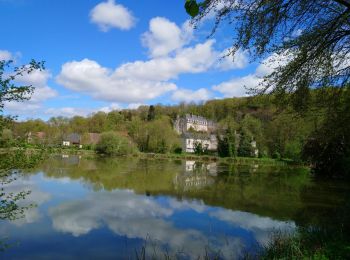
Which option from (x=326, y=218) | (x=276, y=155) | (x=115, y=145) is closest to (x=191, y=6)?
(x=326, y=218)

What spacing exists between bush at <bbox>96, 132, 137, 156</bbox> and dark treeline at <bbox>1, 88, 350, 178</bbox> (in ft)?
8.11

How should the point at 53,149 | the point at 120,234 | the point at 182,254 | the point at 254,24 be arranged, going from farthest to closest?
the point at 120,234 → the point at 182,254 → the point at 254,24 → the point at 53,149

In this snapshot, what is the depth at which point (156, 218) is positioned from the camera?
14406 mm

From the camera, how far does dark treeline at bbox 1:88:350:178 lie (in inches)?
345

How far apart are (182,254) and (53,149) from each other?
16.5ft

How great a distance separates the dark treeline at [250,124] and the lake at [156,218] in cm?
309

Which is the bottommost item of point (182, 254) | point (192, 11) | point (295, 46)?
point (182, 254)

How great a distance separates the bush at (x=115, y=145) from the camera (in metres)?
63.2

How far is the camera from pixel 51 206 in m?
16.2

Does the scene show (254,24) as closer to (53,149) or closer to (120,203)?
(53,149)

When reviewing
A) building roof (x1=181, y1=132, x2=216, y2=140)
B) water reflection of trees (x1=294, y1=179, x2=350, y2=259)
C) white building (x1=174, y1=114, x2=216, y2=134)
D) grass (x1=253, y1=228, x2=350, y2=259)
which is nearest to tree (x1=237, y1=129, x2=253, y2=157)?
building roof (x1=181, y1=132, x2=216, y2=140)

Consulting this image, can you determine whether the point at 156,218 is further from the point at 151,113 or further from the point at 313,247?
the point at 151,113

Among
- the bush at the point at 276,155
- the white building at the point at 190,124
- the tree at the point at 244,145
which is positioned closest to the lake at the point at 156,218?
the tree at the point at 244,145

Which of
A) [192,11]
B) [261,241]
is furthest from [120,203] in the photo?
[192,11]
